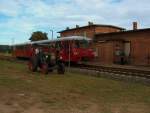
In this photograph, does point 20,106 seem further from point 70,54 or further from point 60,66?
point 70,54

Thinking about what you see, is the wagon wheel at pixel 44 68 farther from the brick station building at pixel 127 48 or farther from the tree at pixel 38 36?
the tree at pixel 38 36

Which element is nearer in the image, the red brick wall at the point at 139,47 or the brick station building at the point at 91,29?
the red brick wall at the point at 139,47

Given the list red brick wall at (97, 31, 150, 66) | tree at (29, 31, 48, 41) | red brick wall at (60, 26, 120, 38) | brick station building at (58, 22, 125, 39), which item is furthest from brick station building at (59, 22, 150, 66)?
tree at (29, 31, 48, 41)

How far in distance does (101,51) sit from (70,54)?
14.6 m

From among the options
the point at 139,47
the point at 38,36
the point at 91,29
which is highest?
the point at 38,36

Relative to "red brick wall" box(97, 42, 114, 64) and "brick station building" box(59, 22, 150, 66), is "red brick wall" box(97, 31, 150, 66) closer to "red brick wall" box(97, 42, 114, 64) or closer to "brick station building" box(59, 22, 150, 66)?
"brick station building" box(59, 22, 150, 66)

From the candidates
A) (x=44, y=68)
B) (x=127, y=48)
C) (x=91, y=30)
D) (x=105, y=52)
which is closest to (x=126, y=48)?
(x=127, y=48)

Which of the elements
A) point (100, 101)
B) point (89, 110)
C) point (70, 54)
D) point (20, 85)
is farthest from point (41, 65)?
point (89, 110)

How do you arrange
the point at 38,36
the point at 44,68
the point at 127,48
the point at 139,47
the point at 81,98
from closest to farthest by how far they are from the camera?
the point at 81,98 → the point at 44,68 → the point at 139,47 → the point at 127,48 → the point at 38,36

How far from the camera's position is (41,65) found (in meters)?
24.2

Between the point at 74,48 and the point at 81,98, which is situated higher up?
the point at 74,48

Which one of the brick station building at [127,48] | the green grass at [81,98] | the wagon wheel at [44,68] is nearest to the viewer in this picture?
the green grass at [81,98]

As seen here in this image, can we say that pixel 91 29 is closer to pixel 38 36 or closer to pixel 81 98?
pixel 38 36

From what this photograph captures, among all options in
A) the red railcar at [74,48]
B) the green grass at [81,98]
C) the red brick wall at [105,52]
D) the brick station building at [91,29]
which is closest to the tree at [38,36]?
the brick station building at [91,29]
